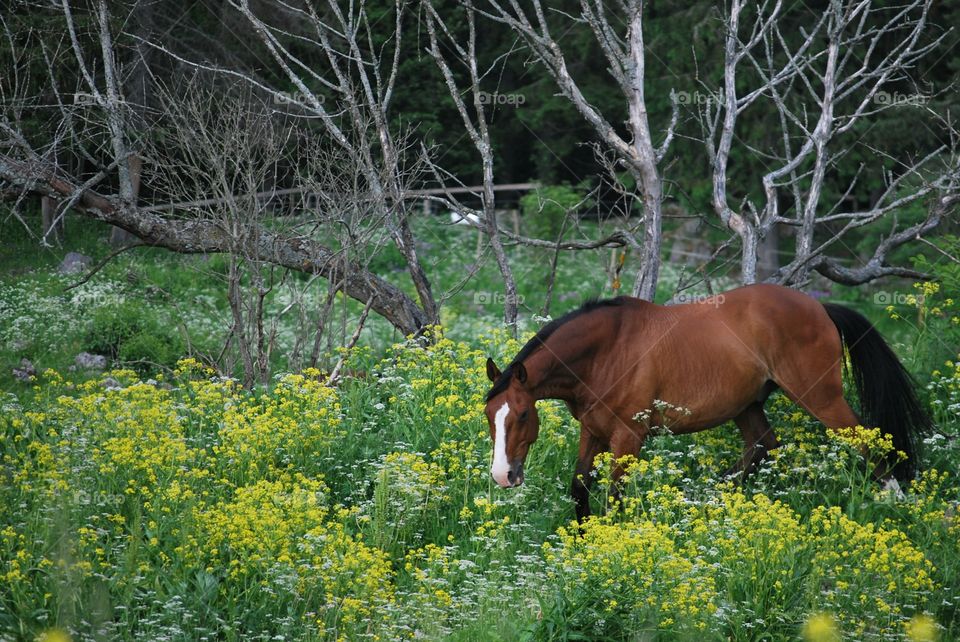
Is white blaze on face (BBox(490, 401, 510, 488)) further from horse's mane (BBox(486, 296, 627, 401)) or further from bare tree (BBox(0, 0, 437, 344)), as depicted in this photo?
bare tree (BBox(0, 0, 437, 344))

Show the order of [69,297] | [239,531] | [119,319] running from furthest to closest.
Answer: [69,297] < [119,319] < [239,531]

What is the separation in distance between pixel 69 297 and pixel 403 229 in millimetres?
6963

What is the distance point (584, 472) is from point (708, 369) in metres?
1.09

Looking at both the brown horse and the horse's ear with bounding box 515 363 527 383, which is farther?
the brown horse

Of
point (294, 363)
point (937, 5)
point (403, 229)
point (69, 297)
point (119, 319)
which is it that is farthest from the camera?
point (937, 5)

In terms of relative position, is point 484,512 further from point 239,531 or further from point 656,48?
point 656,48

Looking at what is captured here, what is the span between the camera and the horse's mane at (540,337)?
22.7ft

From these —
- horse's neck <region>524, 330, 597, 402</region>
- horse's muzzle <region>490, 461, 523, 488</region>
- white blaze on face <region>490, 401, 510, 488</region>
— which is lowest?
horse's muzzle <region>490, 461, 523, 488</region>

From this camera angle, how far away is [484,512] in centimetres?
721

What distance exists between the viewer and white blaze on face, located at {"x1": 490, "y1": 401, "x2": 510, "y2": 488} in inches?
265

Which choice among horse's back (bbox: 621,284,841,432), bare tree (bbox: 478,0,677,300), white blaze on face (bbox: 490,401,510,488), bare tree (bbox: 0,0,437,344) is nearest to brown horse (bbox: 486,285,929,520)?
horse's back (bbox: 621,284,841,432)

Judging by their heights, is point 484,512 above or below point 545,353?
below

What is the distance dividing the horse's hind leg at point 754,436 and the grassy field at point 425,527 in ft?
0.58

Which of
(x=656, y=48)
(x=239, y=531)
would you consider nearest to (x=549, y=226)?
(x=656, y=48)
